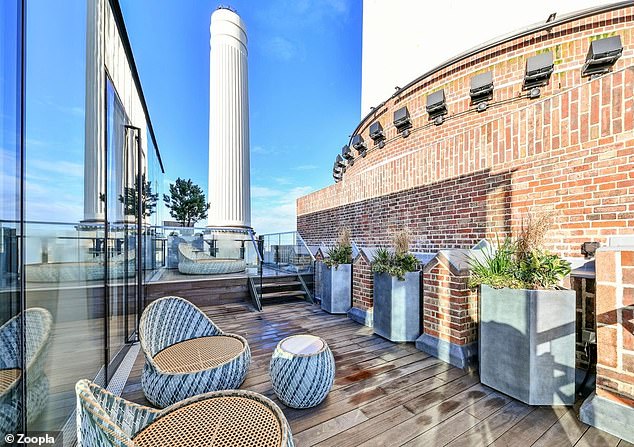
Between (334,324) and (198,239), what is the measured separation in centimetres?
427

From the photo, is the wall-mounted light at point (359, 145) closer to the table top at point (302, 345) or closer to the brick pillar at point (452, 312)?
the brick pillar at point (452, 312)

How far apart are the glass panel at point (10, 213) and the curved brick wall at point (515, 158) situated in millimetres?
3967

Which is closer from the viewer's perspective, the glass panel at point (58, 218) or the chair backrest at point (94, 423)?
the chair backrest at point (94, 423)

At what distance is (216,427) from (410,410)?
4.76 ft

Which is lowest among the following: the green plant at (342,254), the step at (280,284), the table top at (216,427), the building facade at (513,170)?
the step at (280,284)

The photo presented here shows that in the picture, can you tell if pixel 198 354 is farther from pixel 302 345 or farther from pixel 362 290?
pixel 362 290

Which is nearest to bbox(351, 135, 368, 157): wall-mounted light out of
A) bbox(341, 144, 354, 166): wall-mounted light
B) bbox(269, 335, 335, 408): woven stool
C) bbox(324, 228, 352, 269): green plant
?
bbox(341, 144, 354, 166): wall-mounted light

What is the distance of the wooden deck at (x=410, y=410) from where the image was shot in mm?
1760

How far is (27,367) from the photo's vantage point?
1293mm

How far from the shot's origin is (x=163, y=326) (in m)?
2.48

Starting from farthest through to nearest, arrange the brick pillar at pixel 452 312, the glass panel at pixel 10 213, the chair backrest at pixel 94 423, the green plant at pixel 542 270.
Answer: the brick pillar at pixel 452 312
the green plant at pixel 542 270
the glass panel at pixel 10 213
the chair backrest at pixel 94 423

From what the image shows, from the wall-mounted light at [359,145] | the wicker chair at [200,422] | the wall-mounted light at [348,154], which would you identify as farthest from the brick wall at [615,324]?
the wall-mounted light at [348,154]

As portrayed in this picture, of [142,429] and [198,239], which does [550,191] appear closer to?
[142,429]

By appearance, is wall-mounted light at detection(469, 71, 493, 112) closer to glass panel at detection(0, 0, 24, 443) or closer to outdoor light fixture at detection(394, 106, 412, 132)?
outdoor light fixture at detection(394, 106, 412, 132)
